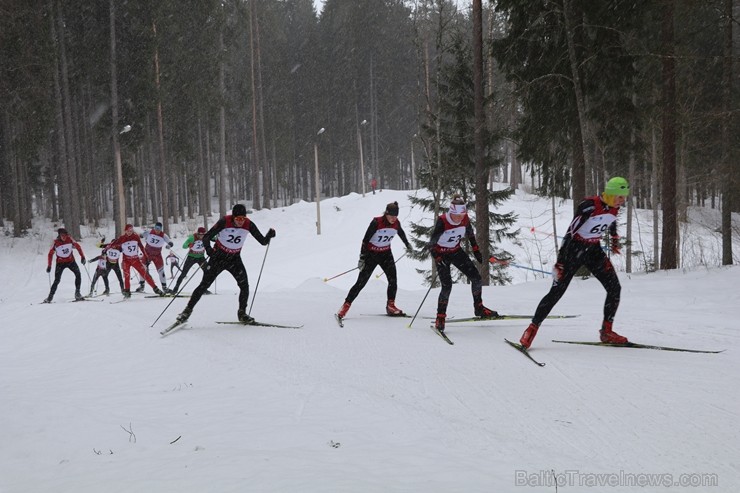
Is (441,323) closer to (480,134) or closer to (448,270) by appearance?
(448,270)

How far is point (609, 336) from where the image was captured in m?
6.09

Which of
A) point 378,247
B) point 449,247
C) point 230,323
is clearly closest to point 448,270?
point 449,247

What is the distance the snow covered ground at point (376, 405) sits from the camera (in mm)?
→ 3125

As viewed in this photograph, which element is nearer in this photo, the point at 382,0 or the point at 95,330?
the point at 95,330

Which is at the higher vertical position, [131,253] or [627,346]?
[131,253]

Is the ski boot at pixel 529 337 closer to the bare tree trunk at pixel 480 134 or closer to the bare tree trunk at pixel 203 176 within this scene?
the bare tree trunk at pixel 480 134

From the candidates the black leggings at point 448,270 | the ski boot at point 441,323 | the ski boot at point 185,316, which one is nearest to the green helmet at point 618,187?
the black leggings at point 448,270

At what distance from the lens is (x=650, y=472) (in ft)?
10.2

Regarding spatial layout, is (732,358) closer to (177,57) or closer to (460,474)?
(460,474)

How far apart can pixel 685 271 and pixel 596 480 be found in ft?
32.5

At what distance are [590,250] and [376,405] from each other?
11.3ft

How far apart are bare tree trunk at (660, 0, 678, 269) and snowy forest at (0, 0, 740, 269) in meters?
0.03

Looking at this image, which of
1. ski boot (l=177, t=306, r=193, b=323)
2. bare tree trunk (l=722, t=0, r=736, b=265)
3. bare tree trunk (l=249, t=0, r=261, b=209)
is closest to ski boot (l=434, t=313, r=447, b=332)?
ski boot (l=177, t=306, r=193, b=323)

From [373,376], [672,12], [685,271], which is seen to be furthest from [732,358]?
[672,12]
